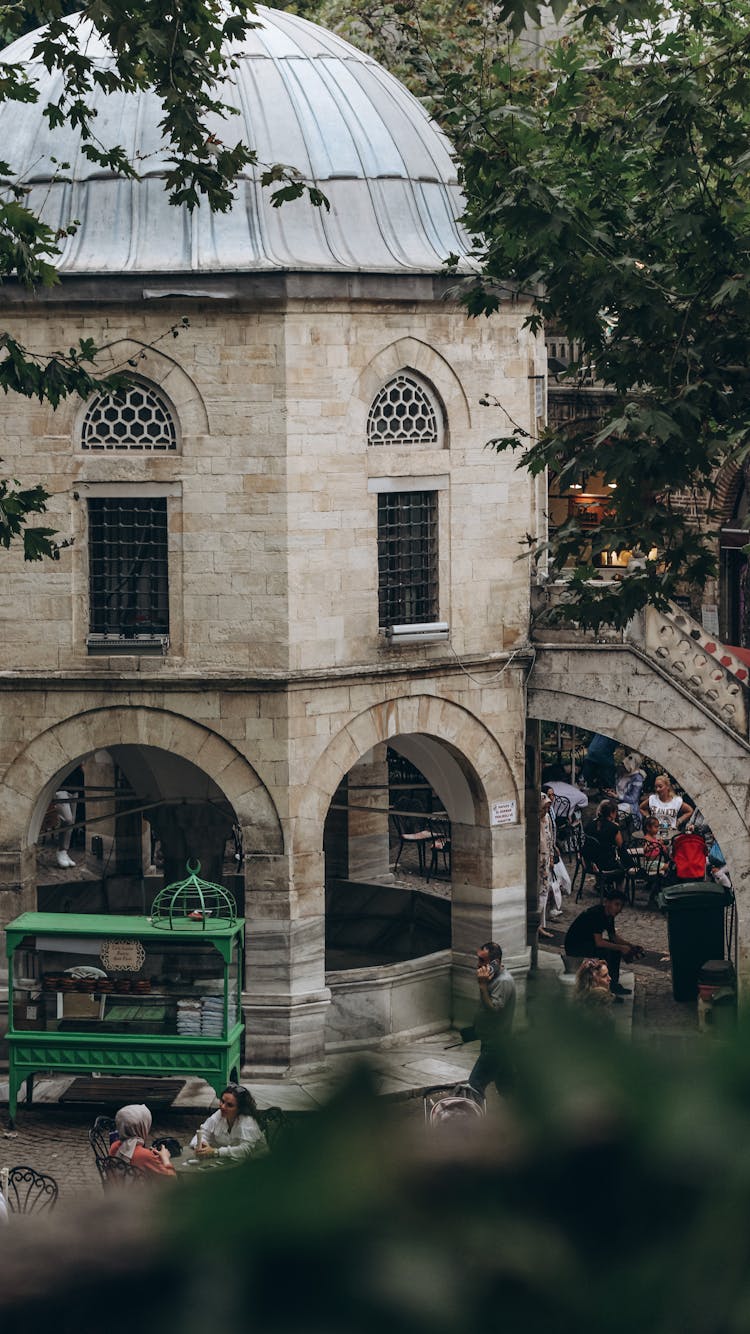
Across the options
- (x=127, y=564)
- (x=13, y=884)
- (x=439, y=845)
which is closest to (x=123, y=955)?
(x=13, y=884)

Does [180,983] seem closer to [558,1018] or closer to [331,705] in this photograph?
[331,705]

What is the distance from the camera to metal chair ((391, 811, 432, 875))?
2998cm

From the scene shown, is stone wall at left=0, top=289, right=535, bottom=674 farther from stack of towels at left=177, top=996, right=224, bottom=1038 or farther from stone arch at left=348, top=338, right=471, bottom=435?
stack of towels at left=177, top=996, right=224, bottom=1038

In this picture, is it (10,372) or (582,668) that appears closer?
(10,372)

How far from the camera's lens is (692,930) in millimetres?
23844

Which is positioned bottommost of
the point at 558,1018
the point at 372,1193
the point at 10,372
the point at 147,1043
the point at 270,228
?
the point at 147,1043

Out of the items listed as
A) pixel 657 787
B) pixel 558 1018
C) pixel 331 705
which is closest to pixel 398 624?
pixel 331 705

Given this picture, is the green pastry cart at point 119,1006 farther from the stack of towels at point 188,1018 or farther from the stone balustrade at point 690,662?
the stone balustrade at point 690,662

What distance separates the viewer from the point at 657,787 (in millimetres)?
30750

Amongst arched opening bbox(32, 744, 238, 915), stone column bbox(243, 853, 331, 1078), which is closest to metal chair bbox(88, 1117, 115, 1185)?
stone column bbox(243, 853, 331, 1078)

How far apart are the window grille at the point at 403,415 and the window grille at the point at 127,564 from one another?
2556mm

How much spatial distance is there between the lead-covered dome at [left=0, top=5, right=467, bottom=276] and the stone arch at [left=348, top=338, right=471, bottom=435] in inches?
35.0

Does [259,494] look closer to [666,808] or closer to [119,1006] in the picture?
[119,1006]

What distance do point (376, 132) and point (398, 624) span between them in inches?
212
